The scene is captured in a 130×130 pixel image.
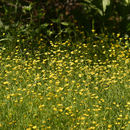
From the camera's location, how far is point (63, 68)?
3.77 m

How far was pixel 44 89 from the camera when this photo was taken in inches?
126

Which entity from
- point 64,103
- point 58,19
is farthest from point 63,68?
point 58,19

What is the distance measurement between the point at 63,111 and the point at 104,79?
2.44ft

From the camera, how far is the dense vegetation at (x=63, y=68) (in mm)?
2607

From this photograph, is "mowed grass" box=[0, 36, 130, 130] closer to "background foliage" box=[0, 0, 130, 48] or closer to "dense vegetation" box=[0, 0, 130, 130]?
"dense vegetation" box=[0, 0, 130, 130]

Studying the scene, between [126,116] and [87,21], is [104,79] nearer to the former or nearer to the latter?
[126,116]

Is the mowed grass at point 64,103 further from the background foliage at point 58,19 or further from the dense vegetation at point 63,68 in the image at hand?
the background foliage at point 58,19

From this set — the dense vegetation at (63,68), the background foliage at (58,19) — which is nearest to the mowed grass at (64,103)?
the dense vegetation at (63,68)

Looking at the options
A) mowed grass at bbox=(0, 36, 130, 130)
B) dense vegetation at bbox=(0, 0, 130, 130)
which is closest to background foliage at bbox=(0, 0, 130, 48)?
dense vegetation at bbox=(0, 0, 130, 130)

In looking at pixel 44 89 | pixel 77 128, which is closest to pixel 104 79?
pixel 44 89

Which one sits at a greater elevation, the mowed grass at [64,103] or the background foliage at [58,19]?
the background foliage at [58,19]

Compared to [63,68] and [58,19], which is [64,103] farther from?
[58,19]

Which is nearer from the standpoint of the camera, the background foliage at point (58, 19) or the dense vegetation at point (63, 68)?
the dense vegetation at point (63, 68)

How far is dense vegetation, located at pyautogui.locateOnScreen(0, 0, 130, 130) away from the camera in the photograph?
8.55ft
